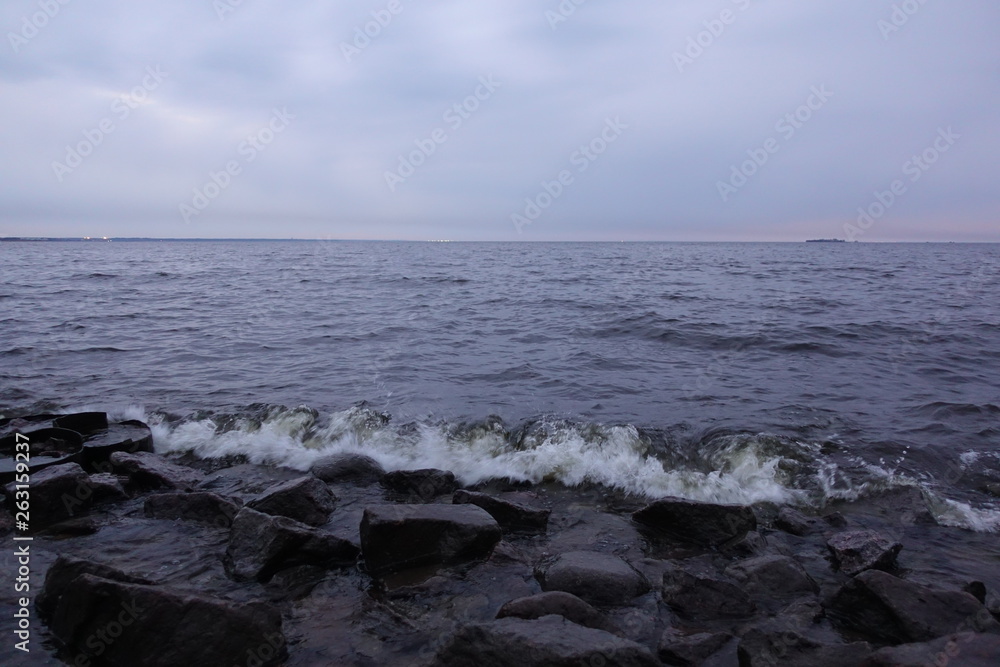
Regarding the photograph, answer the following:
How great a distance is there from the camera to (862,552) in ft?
16.5

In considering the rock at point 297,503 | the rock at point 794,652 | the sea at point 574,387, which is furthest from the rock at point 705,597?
the rock at point 297,503

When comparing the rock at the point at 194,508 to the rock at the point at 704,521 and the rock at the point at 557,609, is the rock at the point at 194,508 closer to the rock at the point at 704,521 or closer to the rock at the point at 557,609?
the rock at the point at 557,609

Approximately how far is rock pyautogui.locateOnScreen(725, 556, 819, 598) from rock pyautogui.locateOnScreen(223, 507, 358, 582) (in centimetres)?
319

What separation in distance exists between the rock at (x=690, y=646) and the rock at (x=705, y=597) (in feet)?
1.17

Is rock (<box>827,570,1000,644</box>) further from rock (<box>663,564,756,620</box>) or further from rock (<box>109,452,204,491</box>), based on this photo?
rock (<box>109,452,204,491</box>)

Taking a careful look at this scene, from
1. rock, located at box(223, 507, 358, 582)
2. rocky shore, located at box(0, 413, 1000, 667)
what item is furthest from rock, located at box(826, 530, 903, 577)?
rock, located at box(223, 507, 358, 582)

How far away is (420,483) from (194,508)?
7.40ft

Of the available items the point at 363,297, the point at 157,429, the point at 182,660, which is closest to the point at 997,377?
the point at 182,660

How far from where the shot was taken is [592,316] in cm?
1939

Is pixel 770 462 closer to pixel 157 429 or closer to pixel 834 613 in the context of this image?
pixel 834 613

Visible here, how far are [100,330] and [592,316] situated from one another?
14.6 m

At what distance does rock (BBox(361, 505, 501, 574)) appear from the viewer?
4.80 m

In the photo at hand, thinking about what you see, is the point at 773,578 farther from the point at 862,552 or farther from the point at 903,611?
the point at 862,552

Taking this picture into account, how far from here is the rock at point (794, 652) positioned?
352 centimetres
